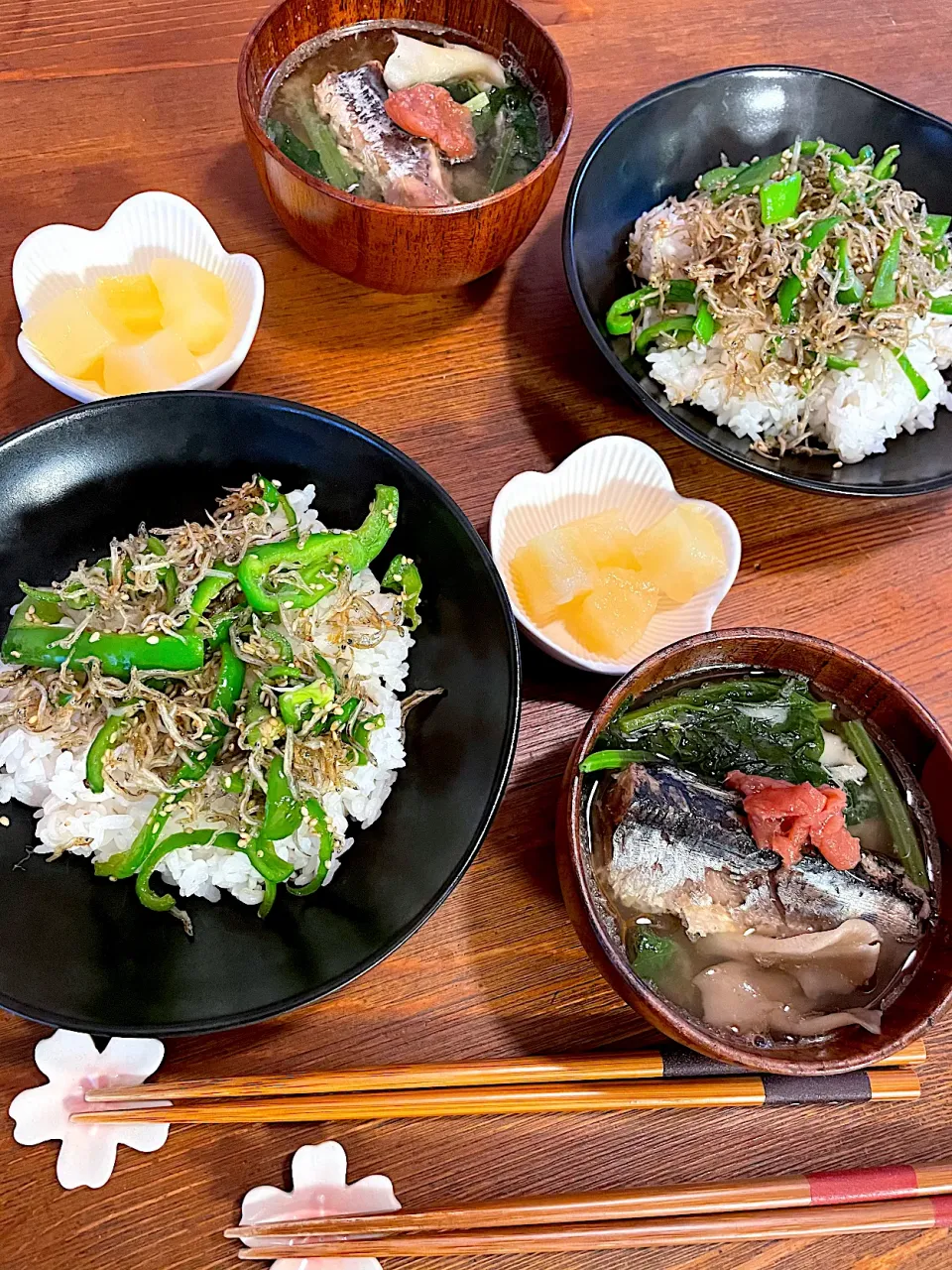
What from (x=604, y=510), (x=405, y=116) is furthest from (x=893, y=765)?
(x=405, y=116)

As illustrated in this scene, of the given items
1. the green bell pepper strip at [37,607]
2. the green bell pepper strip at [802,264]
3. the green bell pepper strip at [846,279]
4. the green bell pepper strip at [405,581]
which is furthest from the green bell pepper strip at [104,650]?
the green bell pepper strip at [846,279]

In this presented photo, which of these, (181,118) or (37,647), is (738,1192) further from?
(181,118)

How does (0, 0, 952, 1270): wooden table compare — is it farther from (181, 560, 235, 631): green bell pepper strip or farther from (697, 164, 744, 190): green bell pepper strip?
(181, 560, 235, 631): green bell pepper strip

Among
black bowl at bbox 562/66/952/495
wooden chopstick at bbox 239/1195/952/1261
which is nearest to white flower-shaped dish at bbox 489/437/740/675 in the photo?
black bowl at bbox 562/66/952/495

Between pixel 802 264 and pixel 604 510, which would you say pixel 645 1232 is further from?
pixel 802 264

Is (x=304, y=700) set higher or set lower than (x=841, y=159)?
lower

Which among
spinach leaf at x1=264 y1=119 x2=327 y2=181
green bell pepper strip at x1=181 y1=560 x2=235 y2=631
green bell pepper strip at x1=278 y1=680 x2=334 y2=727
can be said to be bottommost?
green bell pepper strip at x1=278 y1=680 x2=334 y2=727
